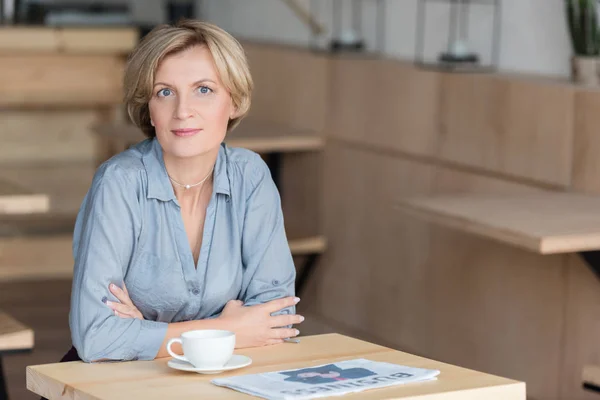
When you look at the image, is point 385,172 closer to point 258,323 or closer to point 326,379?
point 258,323

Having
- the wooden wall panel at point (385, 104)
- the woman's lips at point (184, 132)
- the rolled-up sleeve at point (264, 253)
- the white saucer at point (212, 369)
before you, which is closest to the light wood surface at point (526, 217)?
the rolled-up sleeve at point (264, 253)

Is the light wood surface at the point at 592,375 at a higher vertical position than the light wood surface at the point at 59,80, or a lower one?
lower

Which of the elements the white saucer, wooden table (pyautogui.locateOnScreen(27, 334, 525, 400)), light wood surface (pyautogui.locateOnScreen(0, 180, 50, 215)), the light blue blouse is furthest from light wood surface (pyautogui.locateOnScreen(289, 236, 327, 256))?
the white saucer

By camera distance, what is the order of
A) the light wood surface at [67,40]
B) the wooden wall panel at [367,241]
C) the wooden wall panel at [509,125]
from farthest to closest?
the light wood surface at [67,40] → the wooden wall panel at [367,241] → the wooden wall panel at [509,125]

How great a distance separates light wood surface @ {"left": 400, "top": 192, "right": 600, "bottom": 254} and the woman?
2.25ft

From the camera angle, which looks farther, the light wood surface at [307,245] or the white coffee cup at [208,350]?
the light wood surface at [307,245]

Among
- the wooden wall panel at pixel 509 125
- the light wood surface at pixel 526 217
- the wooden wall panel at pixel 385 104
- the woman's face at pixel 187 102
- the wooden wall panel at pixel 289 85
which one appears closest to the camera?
the woman's face at pixel 187 102

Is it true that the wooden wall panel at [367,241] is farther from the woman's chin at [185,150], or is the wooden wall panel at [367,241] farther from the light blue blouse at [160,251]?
the woman's chin at [185,150]

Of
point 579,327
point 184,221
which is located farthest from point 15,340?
point 579,327

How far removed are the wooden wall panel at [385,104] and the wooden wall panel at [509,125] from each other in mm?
94

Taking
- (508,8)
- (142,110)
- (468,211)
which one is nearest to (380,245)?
(508,8)

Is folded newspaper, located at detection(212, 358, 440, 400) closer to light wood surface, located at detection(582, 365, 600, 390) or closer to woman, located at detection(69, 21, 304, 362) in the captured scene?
woman, located at detection(69, 21, 304, 362)

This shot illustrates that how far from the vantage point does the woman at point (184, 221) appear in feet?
6.43

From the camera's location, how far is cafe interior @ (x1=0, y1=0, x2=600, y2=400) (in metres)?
2.93
